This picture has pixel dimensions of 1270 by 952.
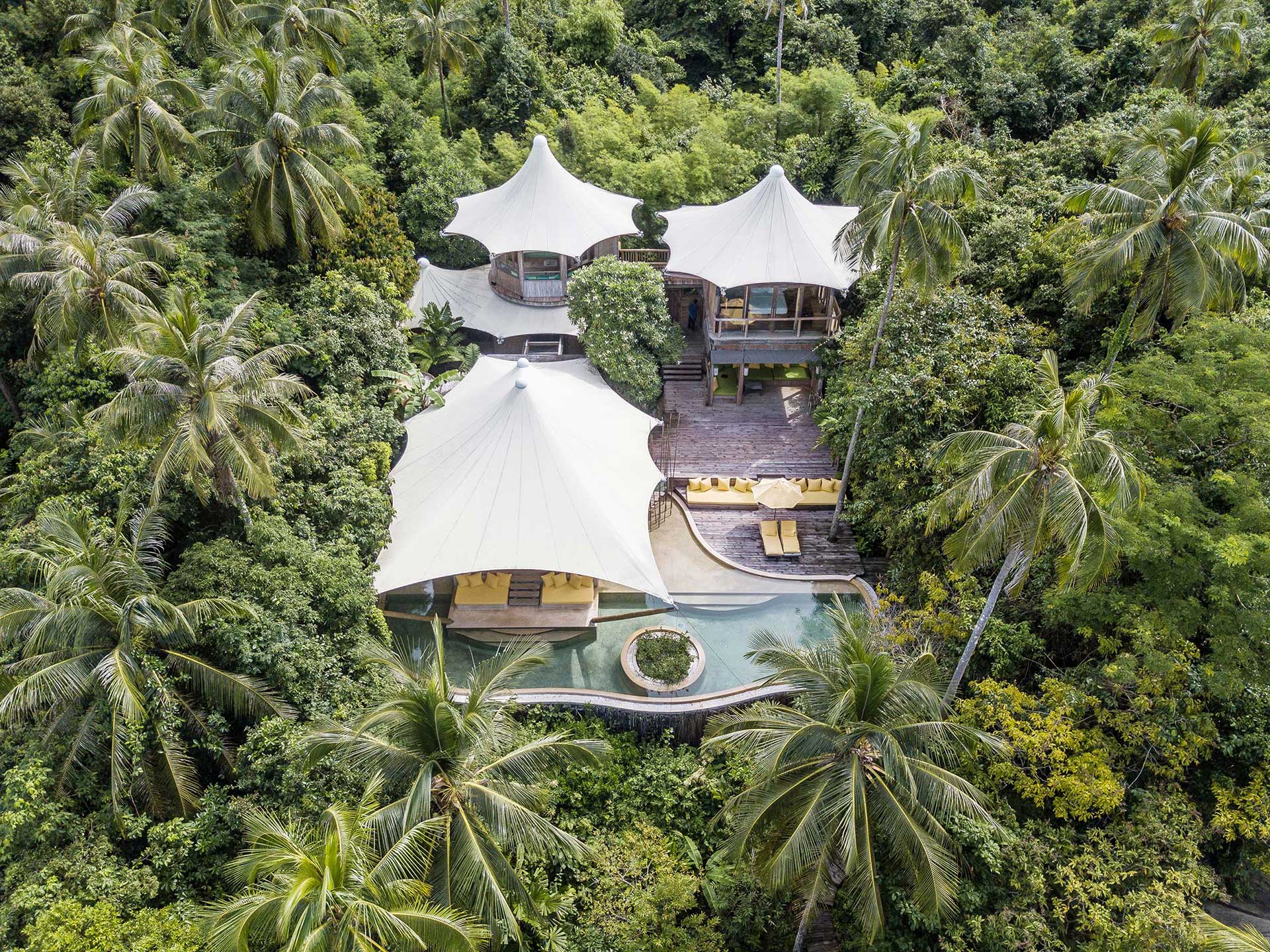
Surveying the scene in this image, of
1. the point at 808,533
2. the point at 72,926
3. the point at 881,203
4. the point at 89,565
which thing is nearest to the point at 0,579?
the point at 89,565

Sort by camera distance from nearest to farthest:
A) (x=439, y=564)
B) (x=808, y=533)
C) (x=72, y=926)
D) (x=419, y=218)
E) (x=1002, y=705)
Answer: (x=72, y=926) → (x=1002, y=705) → (x=439, y=564) → (x=808, y=533) → (x=419, y=218)

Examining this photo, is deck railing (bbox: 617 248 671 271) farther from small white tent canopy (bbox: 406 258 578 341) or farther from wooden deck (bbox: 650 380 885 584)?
wooden deck (bbox: 650 380 885 584)

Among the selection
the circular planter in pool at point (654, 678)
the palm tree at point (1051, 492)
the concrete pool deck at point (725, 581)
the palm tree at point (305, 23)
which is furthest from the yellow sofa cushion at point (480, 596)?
the palm tree at point (305, 23)

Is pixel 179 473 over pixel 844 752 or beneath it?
over

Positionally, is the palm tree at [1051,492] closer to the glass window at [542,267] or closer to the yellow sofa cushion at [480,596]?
the yellow sofa cushion at [480,596]

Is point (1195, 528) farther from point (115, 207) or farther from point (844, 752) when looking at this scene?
point (115, 207)
